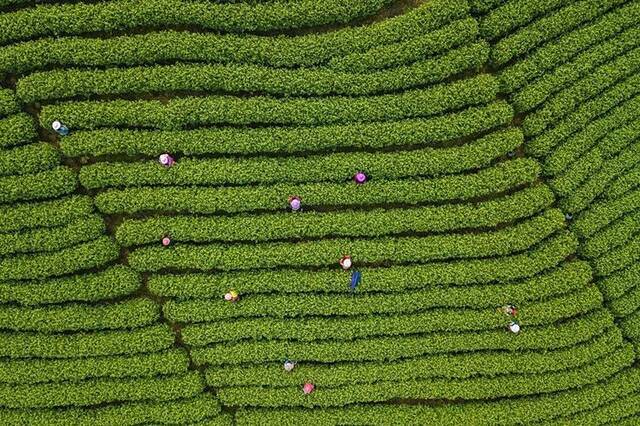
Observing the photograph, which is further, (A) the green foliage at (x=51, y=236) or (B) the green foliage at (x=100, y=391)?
(B) the green foliage at (x=100, y=391)

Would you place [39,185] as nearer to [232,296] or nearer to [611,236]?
[232,296]

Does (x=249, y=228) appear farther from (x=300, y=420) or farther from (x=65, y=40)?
(x=65, y=40)

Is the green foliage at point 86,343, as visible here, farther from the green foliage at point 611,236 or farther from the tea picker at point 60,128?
the green foliage at point 611,236

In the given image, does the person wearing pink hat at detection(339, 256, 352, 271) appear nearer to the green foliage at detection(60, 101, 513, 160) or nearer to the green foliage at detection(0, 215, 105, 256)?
the green foliage at detection(60, 101, 513, 160)

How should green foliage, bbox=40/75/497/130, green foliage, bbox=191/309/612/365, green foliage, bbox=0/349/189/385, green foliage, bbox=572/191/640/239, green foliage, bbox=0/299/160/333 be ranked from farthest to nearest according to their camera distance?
green foliage, bbox=572/191/640/239
green foliage, bbox=191/309/612/365
green foliage, bbox=0/349/189/385
green foliage, bbox=0/299/160/333
green foliage, bbox=40/75/497/130

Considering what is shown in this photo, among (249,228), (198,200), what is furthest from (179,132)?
(249,228)

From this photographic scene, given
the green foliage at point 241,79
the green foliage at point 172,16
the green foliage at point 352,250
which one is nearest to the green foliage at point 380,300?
the green foliage at point 352,250

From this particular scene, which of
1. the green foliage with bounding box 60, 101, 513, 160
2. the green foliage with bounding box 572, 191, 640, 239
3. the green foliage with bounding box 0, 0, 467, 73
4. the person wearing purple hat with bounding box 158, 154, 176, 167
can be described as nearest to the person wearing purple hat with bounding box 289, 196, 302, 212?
the green foliage with bounding box 60, 101, 513, 160
